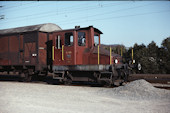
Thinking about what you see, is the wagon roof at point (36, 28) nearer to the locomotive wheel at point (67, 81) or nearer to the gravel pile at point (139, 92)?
the locomotive wheel at point (67, 81)

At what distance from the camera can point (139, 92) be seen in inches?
368

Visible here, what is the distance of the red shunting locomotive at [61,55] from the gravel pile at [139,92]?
1520 millimetres

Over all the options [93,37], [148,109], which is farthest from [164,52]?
[148,109]

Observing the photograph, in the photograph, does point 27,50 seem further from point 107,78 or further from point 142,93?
point 142,93

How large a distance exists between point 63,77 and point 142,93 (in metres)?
5.45

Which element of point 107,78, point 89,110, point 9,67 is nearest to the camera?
point 89,110

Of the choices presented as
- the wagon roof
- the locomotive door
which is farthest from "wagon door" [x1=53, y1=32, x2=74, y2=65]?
the locomotive door

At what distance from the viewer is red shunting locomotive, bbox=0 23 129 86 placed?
11.9 metres

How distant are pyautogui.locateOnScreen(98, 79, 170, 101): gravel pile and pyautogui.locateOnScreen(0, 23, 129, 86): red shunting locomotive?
1.52 metres

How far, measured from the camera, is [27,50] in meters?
14.7

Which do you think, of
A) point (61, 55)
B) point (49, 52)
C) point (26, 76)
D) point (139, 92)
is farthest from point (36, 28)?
point (139, 92)

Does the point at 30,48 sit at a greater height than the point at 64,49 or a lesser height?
greater

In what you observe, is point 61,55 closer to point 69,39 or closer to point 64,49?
point 64,49

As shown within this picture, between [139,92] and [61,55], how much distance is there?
570cm
